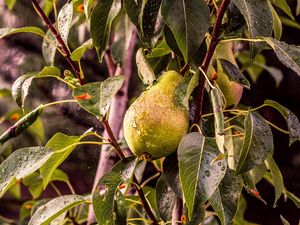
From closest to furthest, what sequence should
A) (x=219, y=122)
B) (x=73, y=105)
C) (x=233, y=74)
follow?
(x=219, y=122), (x=233, y=74), (x=73, y=105)

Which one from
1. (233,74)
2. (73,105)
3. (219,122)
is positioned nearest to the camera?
(219,122)

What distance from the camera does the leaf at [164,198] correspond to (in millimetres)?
692

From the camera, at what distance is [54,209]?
739 mm

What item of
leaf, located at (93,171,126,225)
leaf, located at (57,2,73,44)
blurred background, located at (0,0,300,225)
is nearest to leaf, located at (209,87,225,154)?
leaf, located at (93,171,126,225)

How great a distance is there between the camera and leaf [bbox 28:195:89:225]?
73cm

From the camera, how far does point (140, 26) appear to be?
64cm

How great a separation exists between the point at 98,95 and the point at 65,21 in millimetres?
163

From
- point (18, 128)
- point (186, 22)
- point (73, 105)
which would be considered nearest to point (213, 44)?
point (186, 22)

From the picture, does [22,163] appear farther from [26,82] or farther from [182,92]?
[182,92]

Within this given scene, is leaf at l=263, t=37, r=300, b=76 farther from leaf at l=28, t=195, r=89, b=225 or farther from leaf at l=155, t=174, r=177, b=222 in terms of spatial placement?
leaf at l=28, t=195, r=89, b=225

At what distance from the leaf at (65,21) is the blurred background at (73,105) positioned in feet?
1.53

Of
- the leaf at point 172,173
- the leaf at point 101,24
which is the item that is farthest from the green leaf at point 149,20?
the leaf at point 172,173

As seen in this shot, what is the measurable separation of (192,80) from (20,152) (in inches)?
9.3

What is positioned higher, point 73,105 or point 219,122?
point 219,122
